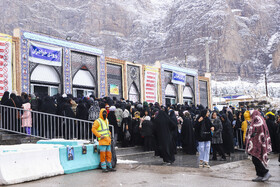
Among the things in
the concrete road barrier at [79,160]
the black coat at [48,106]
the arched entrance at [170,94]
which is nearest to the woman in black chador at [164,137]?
the concrete road barrier at [79,160]

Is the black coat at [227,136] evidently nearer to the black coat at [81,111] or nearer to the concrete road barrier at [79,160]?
the black coat at [81,111]

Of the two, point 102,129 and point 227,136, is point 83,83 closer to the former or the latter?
point 227,136

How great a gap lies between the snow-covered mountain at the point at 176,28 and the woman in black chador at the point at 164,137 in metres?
97.6

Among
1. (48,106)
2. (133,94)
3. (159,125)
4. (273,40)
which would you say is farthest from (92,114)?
(273,40)

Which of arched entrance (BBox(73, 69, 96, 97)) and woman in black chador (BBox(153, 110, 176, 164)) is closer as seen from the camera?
woman in black chador (BBox(153, 110, 176, 164))

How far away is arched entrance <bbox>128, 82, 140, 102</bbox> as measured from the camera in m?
20.9

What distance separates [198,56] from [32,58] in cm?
11171

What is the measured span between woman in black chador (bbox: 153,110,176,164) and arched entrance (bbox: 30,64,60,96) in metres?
7.84

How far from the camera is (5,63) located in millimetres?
13938

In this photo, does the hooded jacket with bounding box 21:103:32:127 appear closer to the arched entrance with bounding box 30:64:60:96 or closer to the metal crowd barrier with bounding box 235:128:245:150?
the arched entrance with bounding box 30:64:60:96

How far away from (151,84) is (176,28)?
117801 millimetres

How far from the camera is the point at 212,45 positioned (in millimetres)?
126688

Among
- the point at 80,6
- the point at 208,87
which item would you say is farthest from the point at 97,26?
the point at 208,87

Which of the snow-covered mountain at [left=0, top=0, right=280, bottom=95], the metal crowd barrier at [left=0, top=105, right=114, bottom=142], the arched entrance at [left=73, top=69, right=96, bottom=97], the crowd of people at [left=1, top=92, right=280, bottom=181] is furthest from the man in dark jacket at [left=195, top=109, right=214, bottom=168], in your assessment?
the snow-covered mountain at [left=0, top=0, right=280, bottom=95]
